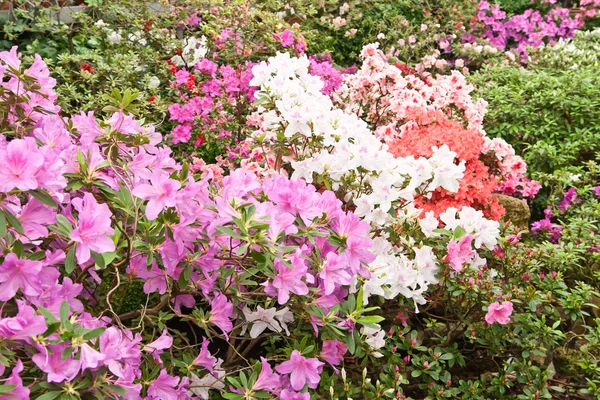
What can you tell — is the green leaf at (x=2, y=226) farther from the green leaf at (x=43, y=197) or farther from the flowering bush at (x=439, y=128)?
the flowering bush at (x=439, y=128)

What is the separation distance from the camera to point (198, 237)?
1751mm

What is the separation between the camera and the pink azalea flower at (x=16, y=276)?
4.68 ft

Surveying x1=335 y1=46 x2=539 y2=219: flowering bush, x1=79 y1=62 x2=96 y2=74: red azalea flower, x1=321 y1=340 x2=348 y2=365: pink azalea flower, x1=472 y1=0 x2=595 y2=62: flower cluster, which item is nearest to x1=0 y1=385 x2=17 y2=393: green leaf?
x1=321 y1=340 x2=348 y2=365: pink azalea flower

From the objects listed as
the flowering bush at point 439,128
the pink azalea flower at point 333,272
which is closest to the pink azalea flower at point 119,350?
the pink azalea flower at point 333,272

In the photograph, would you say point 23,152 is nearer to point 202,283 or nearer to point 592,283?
point 202,283

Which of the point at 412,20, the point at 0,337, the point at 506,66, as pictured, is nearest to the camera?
the point at 0,337

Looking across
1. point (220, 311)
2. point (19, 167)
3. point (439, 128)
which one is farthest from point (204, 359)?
point (439, 128)

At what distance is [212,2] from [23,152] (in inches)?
148

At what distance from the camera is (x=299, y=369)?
6.08ft

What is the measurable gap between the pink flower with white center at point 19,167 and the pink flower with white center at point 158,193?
0.91 ft

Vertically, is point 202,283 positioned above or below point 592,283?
above

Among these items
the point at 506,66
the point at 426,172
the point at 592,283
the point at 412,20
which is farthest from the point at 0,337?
the point at 412,20

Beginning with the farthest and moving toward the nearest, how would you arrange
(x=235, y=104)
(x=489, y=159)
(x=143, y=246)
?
(x=235, y=104) → (x=489, y=159) → (x=143, y=246)

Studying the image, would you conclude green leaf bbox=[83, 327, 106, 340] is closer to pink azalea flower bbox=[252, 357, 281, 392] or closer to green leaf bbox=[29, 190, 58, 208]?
green leaf bbox=[29, 190, 58, 208]
